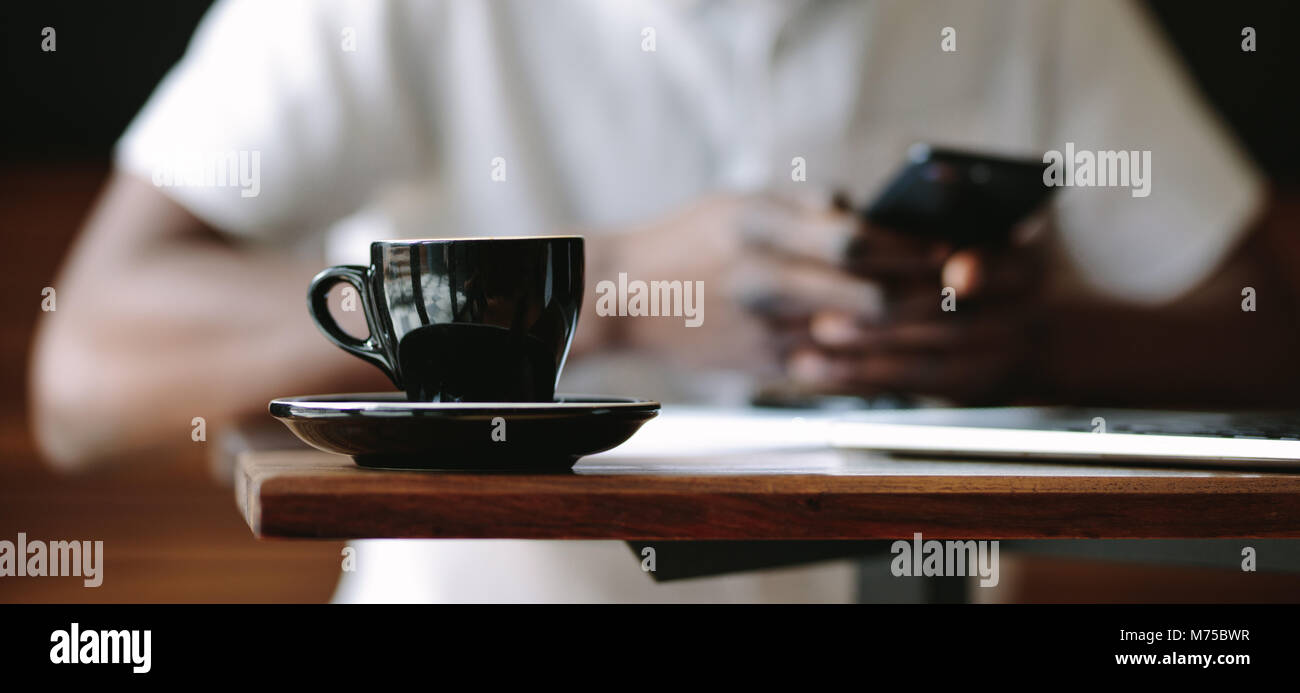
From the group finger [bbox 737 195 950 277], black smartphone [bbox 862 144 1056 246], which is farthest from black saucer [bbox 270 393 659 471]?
finger [bbox 737 195 950 277]

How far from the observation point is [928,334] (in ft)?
2.64

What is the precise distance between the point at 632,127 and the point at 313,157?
12.8 inches

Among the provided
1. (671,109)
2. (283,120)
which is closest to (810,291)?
(671,109)

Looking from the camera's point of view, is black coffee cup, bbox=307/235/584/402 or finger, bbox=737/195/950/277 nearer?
black coffee cup, bbox=307/235/584/402

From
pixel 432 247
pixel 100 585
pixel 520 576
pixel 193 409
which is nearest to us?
pixel 432 247

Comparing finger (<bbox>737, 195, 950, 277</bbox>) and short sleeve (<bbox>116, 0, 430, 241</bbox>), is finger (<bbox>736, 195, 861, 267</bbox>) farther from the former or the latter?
short sleeve (<bbox>116, 0, 430, 241</bbox>)

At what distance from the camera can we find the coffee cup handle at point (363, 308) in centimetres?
37

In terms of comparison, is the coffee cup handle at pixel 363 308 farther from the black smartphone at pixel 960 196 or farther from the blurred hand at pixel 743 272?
the blurred hand at pixel 743 272

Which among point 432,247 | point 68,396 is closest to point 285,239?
point 68,396

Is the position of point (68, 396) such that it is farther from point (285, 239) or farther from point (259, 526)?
point (259, 526)

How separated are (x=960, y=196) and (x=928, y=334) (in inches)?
6.9

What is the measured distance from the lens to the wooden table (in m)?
0.24

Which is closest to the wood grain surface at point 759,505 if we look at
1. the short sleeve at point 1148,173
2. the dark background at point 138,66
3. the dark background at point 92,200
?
the short sleeve at point 1148,173

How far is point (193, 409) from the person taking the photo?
0.88 m
